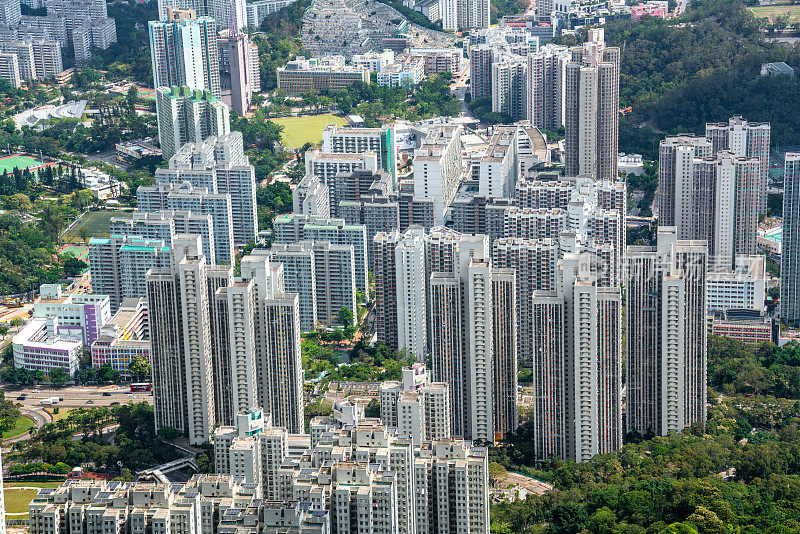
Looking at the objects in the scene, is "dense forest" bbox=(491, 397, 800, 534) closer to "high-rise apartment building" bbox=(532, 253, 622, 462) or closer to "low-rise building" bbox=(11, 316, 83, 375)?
"high-rise apartment building" bbox=(532, 253, 622, 462)

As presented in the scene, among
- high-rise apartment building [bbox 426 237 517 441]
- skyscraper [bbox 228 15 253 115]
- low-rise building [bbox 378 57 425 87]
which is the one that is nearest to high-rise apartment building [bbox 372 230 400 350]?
high-rise apartment building [bbox 426 237 517 441]

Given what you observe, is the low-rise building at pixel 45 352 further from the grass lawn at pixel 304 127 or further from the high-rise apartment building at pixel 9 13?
the high-rise apartment building at pixel 9 13

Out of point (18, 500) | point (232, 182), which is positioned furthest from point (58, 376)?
point (232, 182)

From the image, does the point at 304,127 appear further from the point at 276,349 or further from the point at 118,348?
the point at 276,349

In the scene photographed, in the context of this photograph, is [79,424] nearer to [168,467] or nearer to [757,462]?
[168,467]

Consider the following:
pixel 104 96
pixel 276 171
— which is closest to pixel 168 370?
pixel 276 171
